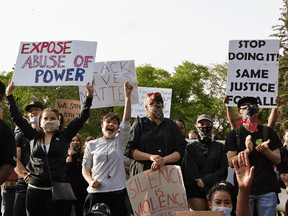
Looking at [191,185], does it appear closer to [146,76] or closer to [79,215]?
[79,215]

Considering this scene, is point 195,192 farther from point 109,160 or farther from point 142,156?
point 109,160

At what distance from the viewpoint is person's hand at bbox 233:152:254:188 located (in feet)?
11.2

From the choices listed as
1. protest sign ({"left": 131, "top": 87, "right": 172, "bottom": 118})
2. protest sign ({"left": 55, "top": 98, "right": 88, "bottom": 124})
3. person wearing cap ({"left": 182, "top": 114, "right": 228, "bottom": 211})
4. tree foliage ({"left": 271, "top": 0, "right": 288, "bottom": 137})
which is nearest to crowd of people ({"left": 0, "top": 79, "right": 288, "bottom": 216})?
person wearing cap ({"left": 182, "top": 114, "right": 228, "bottom": 211})

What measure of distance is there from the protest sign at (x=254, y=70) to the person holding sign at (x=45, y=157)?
2941 mm

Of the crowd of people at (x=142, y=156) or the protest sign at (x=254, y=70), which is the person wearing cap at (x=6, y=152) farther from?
the protest sign at (x=254, y=70)

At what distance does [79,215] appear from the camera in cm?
712

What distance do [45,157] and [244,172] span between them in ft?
8.30

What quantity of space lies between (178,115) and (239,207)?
34117 mm

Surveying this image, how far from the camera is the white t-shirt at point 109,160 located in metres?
5.11

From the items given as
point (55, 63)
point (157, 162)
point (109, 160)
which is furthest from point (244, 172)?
point (55, 63)

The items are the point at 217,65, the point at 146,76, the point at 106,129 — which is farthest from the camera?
the point at 217,65

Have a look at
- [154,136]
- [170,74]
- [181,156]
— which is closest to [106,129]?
[154,136]

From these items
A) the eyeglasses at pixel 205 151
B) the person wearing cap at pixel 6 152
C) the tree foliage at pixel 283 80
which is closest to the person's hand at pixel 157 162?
the eyeglasses at pixel 205 151

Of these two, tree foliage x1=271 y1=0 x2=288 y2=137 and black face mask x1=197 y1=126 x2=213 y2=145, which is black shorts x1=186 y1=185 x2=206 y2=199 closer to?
black face mask x1=197 y1=126 x2=213 y2=145
